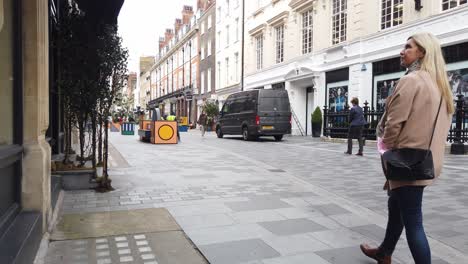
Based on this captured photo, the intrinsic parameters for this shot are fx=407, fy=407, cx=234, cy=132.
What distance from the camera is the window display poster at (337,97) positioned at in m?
20.2

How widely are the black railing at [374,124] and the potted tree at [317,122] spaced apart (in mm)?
2374

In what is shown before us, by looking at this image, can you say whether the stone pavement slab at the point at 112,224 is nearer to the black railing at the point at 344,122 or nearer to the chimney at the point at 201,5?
the black railing at the point at 344,122

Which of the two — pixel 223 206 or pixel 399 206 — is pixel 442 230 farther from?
pixel 223 206

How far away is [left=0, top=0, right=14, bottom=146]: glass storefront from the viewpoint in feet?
10.6

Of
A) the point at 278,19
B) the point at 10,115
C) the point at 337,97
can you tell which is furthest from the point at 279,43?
the point at 10,115

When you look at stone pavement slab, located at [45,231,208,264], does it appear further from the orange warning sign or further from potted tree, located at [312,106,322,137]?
potted tree, located at [312,106,322,137]

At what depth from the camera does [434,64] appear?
2887 mm

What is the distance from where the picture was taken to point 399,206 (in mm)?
2992

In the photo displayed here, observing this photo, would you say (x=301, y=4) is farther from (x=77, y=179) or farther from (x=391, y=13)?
(x=77, y=179)

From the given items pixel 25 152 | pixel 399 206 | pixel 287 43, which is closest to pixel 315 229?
pixel 399 206

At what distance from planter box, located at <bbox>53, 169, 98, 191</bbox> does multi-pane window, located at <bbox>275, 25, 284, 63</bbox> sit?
71.9ft

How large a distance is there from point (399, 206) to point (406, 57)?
1099 millimetres

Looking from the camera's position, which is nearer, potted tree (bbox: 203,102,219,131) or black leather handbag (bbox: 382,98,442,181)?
black leather handbag (bbox: 382,98,442,181)

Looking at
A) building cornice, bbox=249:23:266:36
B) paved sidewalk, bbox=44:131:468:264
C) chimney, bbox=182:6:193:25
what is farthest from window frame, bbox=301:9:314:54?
chimney, bbox=182:6:193:25
